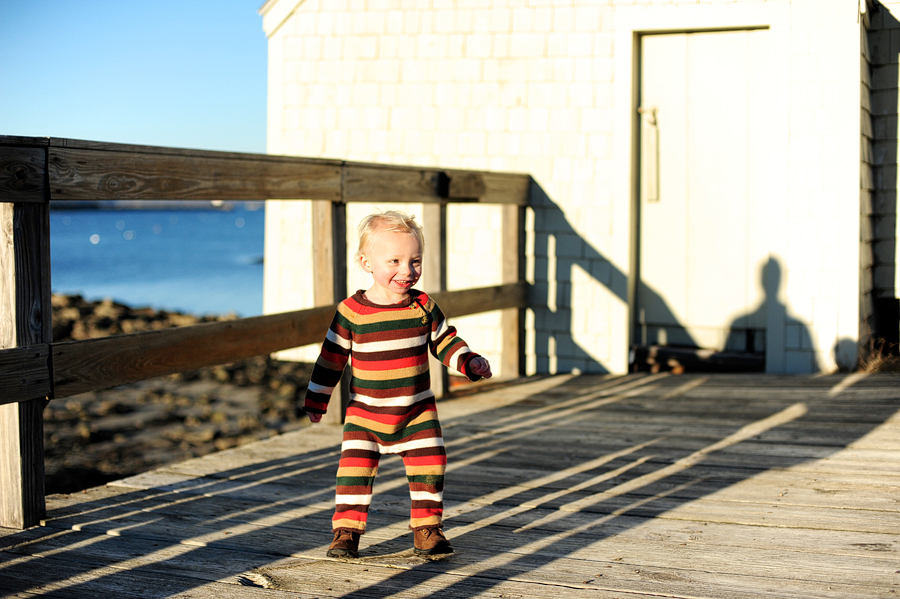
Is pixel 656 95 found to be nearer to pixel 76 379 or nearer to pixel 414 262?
pixel 414 262

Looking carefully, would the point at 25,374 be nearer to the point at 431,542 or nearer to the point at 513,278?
the point at 431,542

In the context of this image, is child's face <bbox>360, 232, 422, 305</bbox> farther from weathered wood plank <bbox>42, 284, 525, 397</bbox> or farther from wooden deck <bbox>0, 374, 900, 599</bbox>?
weathered wood plank <bbox>42, 284, 525, 397</bbox>

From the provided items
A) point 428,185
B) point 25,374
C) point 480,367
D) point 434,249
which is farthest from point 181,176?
point 434,249

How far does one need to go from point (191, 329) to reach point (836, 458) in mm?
3223

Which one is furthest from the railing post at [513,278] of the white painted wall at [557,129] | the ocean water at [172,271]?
the ocean water at [172,271]

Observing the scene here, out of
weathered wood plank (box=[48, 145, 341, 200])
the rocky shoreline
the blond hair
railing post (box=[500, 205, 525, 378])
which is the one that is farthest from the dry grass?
the rocky shoreline

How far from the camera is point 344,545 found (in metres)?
2.99

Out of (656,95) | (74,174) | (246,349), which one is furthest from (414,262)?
(656,95)

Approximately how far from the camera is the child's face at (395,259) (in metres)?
2.91

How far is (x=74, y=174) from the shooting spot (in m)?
3.38

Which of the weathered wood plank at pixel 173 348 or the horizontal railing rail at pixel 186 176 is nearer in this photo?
the horizontal railing rail at pixel 186 176

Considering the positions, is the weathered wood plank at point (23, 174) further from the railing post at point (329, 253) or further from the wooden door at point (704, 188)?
the wooden door at point (704, 188)

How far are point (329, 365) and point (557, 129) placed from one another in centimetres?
477

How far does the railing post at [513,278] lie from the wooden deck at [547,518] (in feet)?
6.03
